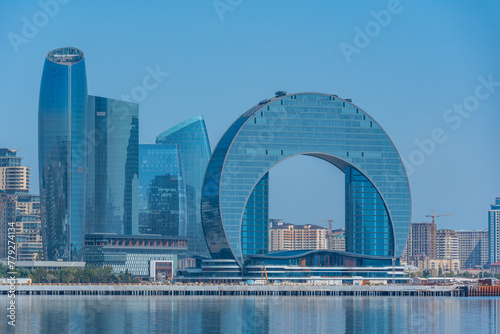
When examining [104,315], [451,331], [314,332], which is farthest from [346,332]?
[104,315]

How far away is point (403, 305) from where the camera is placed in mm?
173375

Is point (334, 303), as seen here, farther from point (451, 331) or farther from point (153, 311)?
point (451, 331)

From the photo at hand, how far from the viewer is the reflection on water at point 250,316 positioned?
413 feet

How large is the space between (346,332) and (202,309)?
3875 centimetres

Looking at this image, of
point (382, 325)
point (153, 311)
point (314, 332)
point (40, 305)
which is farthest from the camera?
point (40, 305)

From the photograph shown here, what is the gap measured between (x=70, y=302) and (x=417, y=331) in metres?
69.9

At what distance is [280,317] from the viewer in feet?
467

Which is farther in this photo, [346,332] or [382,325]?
[382,325]

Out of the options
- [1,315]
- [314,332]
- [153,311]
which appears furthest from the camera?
[153,311]

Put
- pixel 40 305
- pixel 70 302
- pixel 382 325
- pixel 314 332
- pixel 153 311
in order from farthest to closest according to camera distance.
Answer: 1. pixel 70 302
2. pixel 40 305
3. pixel 153 311
4. pixel 382 325
5. pixel 314 332

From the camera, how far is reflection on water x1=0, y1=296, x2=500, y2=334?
A: 125875mm

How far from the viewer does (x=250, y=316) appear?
143625 millimetres

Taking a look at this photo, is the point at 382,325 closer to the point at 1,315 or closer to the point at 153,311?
the point at 153,311

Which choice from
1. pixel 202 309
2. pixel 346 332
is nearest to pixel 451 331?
pixel 346 332
